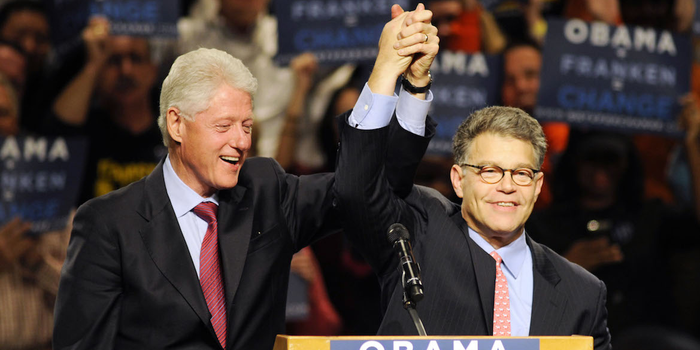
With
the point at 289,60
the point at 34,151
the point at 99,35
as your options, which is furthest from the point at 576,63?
the point at 34,151

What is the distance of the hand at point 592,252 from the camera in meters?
4.50

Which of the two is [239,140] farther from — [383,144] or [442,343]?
[442,343]

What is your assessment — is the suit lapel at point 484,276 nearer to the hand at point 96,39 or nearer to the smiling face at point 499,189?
the smiling face at point 499,189

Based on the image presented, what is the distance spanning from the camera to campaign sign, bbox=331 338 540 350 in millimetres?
1849

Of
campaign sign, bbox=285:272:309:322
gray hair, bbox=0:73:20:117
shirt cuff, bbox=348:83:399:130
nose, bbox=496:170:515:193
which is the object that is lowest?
campaign sign, bbox=285:272:309:322

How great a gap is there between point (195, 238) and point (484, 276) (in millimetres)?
718

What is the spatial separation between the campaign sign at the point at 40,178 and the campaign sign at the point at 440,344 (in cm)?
308

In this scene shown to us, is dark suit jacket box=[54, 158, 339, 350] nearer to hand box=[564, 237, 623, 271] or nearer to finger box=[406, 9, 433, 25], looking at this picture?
finger box=[406, 9, 433, 25]

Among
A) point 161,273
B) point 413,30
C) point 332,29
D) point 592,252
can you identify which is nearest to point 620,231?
point 592,252

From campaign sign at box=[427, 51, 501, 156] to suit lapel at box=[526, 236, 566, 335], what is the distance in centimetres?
282

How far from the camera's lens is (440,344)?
6.18 ft

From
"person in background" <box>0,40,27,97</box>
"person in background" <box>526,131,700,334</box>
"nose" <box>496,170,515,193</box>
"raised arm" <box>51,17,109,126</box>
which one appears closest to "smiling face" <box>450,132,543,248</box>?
"nose" <box>496,170,515,193</box>

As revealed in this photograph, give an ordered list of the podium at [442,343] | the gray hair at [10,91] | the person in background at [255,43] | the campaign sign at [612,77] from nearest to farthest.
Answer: the podium at [442,343]
the gray hair at [10,91]
the campaign sign at [612,77]
the person in background at [255,43]

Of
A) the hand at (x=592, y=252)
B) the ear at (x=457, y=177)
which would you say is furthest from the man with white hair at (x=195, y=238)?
the hand at (x=592, y=252)
